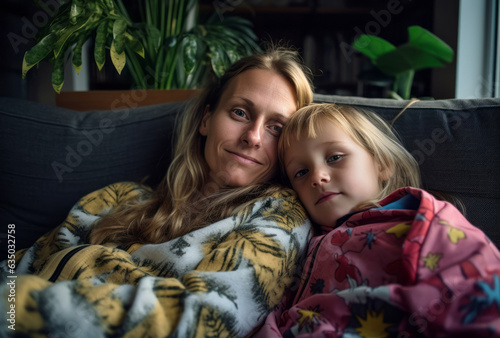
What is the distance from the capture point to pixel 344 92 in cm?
309

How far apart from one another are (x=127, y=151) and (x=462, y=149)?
0.96 m

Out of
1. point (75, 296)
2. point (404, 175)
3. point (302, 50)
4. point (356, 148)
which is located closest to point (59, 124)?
point (75, 296)

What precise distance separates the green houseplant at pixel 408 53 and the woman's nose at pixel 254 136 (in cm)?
95

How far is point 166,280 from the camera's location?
2.24ft

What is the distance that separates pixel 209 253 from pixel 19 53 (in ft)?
7.44

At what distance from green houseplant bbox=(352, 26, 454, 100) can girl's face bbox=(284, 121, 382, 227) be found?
3.03 feet

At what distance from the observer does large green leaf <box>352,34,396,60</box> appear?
71.1 inches

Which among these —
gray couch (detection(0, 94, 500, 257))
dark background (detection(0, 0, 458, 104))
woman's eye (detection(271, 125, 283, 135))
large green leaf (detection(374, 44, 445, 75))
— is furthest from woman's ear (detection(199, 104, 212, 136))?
dark background (detection(0, 0, 458, 104))

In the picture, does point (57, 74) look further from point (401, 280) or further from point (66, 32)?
point (401, 280)

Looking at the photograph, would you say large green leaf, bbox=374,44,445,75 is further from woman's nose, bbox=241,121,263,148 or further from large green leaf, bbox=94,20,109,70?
large green leaf, bbox=94,20,109,70

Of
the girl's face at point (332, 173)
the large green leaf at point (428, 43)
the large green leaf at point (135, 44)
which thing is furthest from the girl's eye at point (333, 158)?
the large green leaf at point (428, 43)

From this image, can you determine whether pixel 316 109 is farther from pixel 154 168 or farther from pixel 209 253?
pixel 154 168

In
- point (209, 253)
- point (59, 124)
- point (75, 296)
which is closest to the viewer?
point (75, 296)

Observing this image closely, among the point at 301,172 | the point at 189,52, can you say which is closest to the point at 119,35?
the point at 189,52
